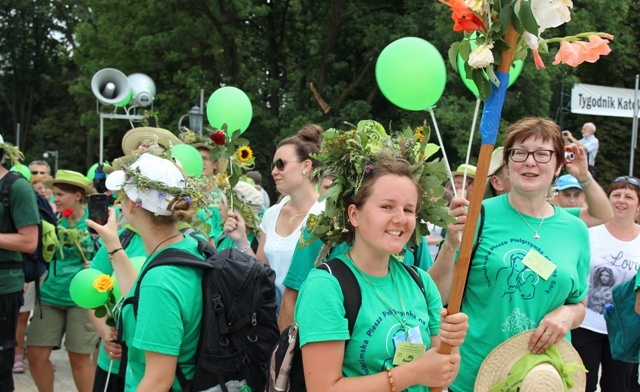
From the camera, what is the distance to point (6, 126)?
45.7 metres

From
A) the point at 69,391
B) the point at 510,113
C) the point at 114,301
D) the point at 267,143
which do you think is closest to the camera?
the point at 114,301

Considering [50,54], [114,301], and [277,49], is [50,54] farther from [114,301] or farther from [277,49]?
[114,301]

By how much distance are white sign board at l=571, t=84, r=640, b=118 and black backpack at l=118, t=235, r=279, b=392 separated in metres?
15.2

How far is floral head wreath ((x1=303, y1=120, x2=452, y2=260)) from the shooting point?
2938 millimetres

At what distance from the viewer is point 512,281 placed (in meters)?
3.42

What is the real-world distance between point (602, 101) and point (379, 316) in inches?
639

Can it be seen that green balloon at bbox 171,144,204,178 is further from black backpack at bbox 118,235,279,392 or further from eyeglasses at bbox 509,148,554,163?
eyeglasses at bbox 509,148,554,163

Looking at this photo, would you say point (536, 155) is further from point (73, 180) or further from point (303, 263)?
point (73, 180)

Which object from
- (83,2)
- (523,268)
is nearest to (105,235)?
(523,268)

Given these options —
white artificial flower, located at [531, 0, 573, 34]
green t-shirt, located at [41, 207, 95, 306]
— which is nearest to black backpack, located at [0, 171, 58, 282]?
green t-shirt, located at [41, 207, 95, 306]

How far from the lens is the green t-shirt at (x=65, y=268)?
6.30 m

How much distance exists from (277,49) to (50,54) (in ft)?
82.2

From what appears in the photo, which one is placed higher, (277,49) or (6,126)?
(277,49)

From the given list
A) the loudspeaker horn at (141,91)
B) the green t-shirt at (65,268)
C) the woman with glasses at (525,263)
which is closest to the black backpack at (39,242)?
the green t-shirt at (65,268)
